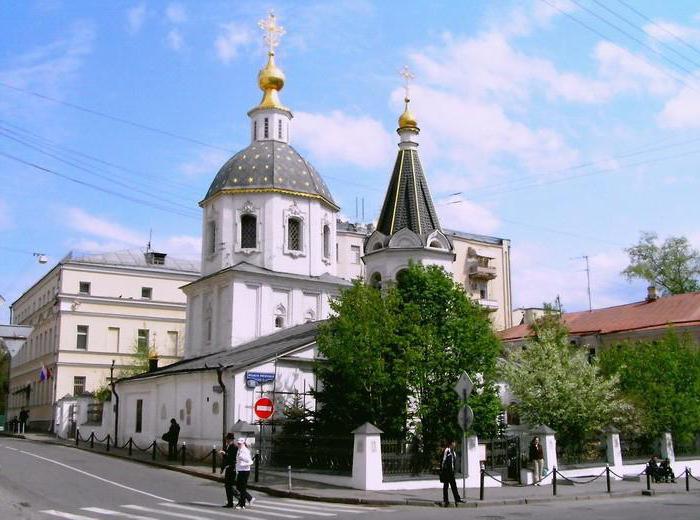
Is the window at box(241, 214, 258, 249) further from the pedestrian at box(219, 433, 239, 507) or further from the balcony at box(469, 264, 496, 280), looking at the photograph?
the balcony at box(469, 264, 496, 280)

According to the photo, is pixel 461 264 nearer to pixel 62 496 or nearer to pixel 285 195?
pixel 285 195

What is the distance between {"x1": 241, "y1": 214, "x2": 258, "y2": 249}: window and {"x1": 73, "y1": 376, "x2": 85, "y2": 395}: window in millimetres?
21624

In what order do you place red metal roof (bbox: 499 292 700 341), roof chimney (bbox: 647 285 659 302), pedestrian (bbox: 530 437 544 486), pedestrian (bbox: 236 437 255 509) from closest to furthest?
pedestrian (bbox: 236 437 255 509) → pedestrian (bbox: 530 437 544 486) → red metal roof (bbox: 499 292 700 341) → roof chimney (bbox: 647 285 659 302)

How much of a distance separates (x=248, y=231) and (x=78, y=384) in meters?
22.1

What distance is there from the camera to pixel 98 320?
53.6 m

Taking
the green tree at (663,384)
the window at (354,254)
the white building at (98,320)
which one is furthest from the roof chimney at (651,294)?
the white building at (98,320)

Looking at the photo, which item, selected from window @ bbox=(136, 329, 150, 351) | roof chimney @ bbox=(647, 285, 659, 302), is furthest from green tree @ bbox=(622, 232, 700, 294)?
window @ bbox=(136, 329, 150, 351)

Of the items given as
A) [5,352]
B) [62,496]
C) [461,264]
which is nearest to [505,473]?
[62,496]

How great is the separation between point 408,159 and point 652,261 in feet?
102

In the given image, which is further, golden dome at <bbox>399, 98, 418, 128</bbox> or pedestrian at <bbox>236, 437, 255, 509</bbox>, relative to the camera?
golden dome at <bbox>399, 98, 418, 128</bbox>

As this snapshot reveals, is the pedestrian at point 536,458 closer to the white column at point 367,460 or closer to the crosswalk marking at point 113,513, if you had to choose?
the white column at point 367,460

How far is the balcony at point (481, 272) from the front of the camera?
66.1 metres

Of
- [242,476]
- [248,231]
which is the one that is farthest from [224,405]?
[248,231]

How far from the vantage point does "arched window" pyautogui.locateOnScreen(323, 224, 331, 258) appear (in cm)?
Result: 3922
